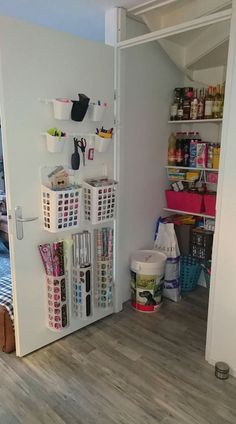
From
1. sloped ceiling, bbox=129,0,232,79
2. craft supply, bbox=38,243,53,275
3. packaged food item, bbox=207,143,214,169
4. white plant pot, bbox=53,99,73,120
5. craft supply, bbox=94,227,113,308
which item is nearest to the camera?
white plant pot, bbox=53,99,73,120

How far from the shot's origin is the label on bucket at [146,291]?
2.54 metres

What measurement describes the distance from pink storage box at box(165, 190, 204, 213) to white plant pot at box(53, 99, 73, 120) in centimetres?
134

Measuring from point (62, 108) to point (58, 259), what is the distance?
954 millimetres

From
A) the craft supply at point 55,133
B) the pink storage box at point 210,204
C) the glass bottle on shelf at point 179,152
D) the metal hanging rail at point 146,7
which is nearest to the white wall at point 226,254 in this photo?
the metal hanging rail at point 146,7

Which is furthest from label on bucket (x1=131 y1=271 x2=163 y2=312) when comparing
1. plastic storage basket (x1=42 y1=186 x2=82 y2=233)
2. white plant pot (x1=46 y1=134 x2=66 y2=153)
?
white plant pot (x1=46 y1=134 x2=66 y2=153)

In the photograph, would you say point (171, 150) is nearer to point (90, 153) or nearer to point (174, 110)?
point (174, 110)

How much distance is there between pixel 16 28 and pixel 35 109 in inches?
16.7

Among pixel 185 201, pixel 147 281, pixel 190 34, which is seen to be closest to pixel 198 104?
pixel 190 34

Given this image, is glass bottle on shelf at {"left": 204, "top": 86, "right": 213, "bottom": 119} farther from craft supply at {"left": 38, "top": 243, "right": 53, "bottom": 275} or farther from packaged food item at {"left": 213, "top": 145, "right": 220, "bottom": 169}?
craft supply at {"left": 38, "top": 243, "right": 53, "bottom": 275}

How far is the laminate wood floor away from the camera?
165 cm

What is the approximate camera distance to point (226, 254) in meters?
1.85

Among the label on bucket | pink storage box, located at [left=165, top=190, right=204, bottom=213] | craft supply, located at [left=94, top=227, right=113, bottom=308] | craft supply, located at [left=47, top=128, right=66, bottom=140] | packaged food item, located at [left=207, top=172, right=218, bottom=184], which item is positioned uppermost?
craft supply, located at [left=47, top=128, right=66, bottom=140]

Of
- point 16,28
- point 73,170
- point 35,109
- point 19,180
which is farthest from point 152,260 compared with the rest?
point 16,28

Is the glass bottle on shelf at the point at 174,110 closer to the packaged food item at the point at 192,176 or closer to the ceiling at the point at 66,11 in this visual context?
the packaged food item at the point at 192,176
